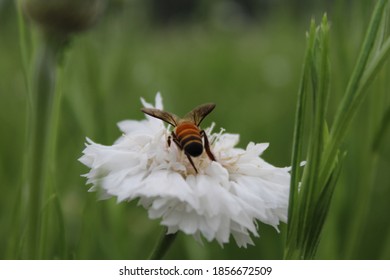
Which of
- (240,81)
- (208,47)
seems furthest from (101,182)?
(208,47)

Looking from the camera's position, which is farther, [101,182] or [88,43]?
[88,43]

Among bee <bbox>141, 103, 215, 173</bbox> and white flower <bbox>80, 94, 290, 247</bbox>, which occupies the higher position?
bee <bbox>141, 103, 215, 173</bbox>

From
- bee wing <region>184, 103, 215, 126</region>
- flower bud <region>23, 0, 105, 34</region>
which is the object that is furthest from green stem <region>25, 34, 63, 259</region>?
bee wing <region>184, 103, 215, 126</region>

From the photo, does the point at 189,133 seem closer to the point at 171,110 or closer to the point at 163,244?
the point at 163,244

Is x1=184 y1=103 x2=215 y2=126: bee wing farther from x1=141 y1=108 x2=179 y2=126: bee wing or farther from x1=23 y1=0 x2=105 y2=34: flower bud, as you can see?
x1=23 y1=0 x2=105 y2=34: flower bud

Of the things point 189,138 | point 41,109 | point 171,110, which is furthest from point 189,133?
point 171,110

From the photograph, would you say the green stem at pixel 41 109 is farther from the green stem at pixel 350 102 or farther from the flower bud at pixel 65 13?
the green stem at pixel 350 102

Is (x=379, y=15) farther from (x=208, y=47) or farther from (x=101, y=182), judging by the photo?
(x=208, y=47)
